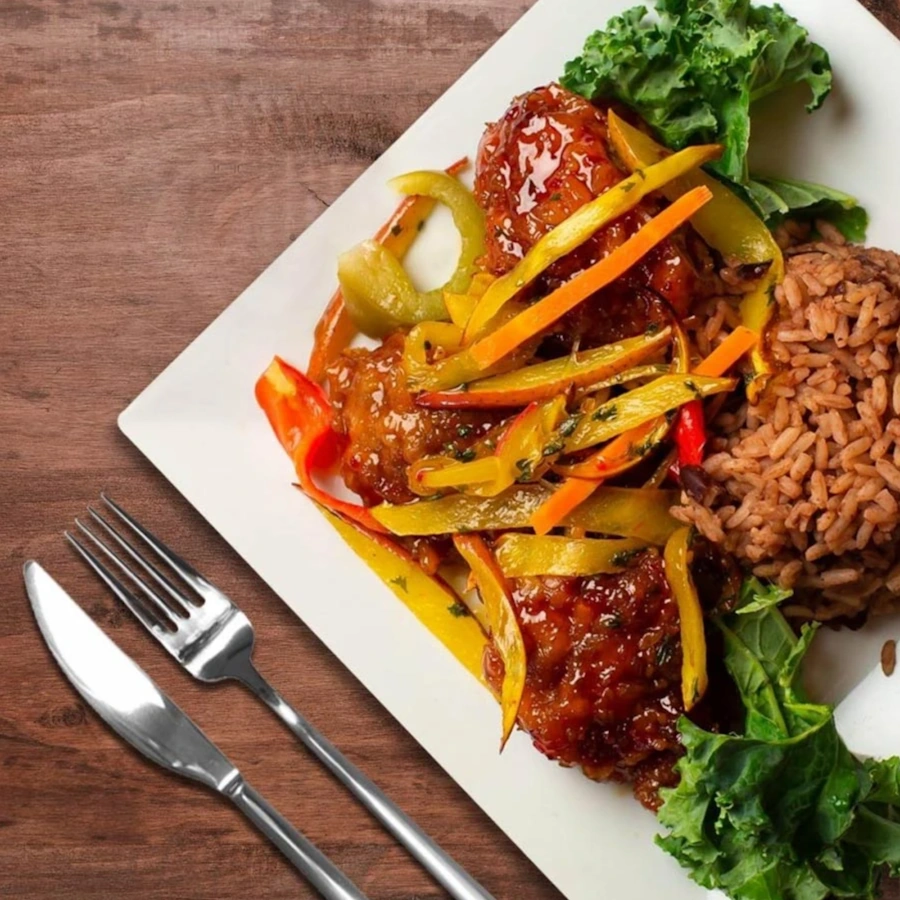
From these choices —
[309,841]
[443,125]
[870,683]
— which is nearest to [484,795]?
[309,841]

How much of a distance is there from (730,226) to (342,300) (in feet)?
3.59

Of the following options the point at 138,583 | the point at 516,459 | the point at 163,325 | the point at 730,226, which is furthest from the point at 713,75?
the point at 138,583

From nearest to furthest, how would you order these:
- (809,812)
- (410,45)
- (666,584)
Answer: (809,812)
(666,584)
(410,45)

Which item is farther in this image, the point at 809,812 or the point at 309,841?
the point at 309,841

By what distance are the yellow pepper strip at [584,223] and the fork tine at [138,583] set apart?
1.24 metres

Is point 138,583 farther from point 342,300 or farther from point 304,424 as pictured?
point 342,300

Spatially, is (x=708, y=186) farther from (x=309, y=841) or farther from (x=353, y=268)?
(x=309, y=841)

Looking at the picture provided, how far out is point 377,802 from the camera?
3385mm

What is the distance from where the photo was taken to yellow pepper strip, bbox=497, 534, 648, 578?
298 cm

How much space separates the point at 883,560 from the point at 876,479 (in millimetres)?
257

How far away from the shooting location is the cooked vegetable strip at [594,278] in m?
2.97

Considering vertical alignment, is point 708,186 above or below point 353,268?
above

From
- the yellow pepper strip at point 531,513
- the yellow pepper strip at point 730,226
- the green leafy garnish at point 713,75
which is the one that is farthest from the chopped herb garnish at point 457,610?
the green leafy garnish at point 713,75

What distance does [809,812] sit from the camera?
278cm
